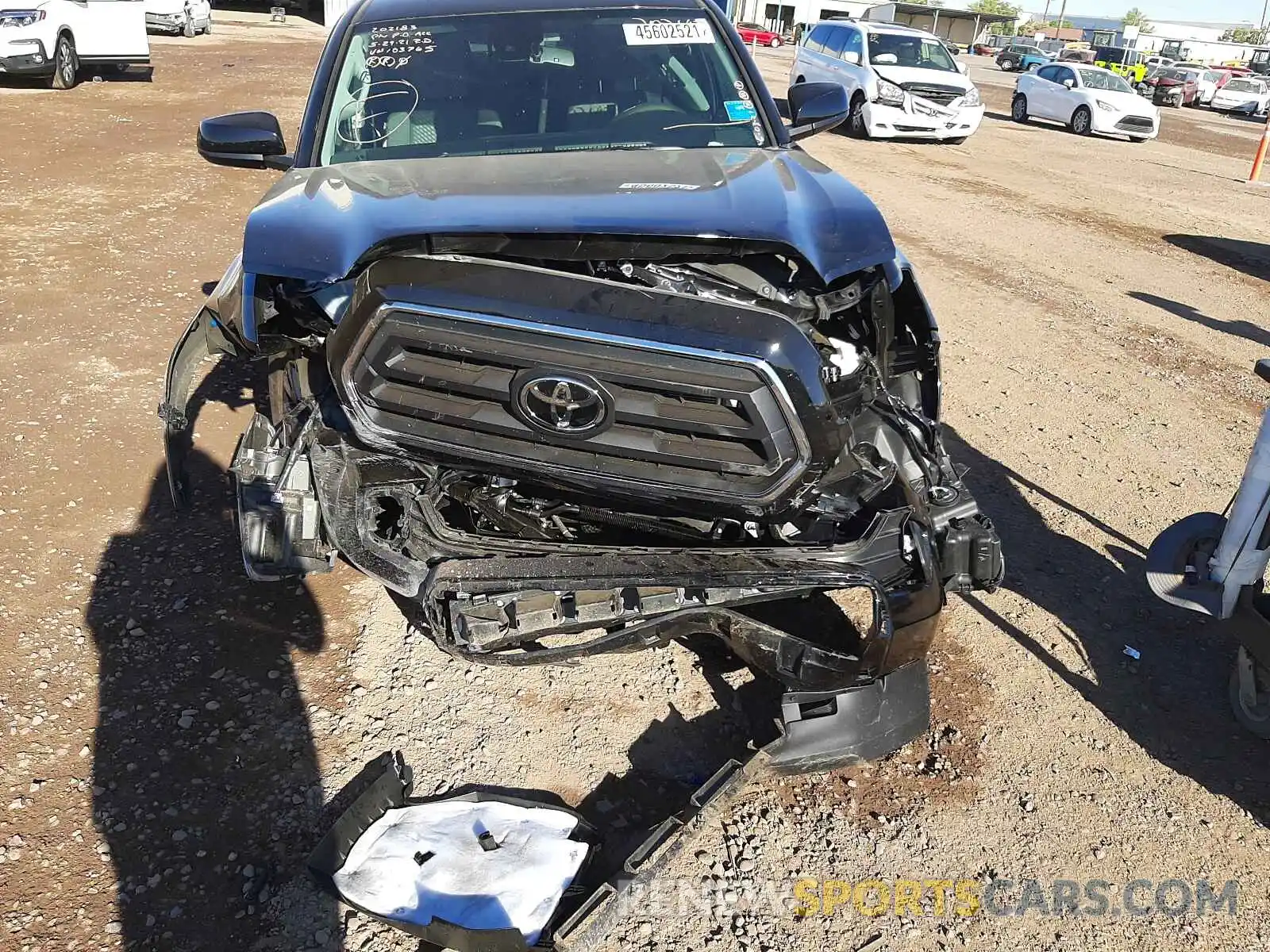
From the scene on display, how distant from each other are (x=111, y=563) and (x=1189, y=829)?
3.66 metres

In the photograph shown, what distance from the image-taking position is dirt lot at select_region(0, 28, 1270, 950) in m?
2.33

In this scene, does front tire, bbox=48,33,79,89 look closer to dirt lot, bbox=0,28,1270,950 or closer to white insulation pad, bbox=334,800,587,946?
dirt lot, bbox=0,28,1270,950

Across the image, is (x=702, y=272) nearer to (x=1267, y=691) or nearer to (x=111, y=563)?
(x=1267, y=691)

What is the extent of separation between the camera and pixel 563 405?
7.50ft

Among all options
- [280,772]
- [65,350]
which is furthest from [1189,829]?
[65,350]

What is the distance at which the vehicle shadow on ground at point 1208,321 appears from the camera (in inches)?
271

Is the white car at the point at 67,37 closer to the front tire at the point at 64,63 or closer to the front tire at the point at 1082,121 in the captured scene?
the front tire at the point at 64,63

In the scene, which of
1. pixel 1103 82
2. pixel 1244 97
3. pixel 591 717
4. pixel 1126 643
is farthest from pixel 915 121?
pixel 1244 97

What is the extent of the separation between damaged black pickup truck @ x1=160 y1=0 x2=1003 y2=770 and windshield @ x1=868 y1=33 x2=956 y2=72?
14.0 meters

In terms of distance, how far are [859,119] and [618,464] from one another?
1469cm

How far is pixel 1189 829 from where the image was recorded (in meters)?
2.63

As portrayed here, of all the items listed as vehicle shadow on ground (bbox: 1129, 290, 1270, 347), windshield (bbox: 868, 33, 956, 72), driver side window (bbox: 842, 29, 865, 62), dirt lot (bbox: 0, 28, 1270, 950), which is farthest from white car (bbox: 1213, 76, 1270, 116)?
dirt lot (bbox: 0, 28, 1270, 950)

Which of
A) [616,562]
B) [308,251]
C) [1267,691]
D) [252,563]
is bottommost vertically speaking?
[1267,691]

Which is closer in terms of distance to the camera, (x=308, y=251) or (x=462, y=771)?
(x=308, y=251)
